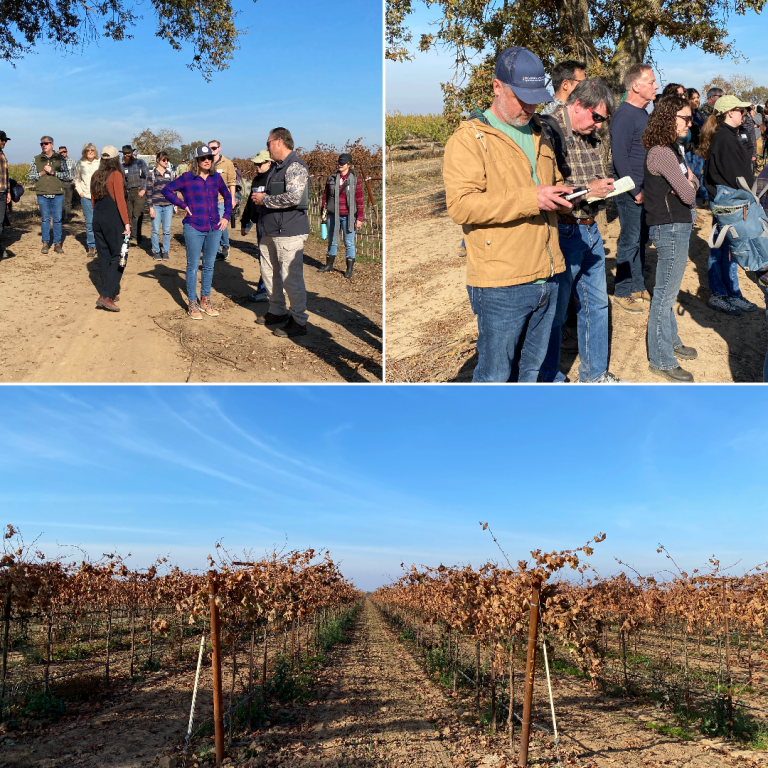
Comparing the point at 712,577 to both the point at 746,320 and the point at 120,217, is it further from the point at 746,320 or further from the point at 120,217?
the point at 120,217

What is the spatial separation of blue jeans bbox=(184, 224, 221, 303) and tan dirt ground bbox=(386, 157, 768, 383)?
7.39ft

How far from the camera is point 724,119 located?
5.55 metres

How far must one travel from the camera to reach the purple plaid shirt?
23.2ft

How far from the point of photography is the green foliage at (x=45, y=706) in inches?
232

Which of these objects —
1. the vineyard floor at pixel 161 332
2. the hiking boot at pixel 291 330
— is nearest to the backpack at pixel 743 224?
the vineyard floor at pixel 161 332

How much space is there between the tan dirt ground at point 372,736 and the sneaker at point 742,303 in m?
4.15

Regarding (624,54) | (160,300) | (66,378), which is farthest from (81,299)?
(624,54)

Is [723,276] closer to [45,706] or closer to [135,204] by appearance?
[45,706]

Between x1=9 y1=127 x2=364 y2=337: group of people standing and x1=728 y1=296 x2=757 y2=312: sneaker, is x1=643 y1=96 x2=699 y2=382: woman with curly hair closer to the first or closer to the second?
x1=728 y1=296 x2=757 y2=312: sneaker

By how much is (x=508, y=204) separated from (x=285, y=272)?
4181mm

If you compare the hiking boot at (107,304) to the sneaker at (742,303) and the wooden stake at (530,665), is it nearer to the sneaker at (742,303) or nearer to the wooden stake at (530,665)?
the wooden stake at (530,665)

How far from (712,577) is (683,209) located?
395cm

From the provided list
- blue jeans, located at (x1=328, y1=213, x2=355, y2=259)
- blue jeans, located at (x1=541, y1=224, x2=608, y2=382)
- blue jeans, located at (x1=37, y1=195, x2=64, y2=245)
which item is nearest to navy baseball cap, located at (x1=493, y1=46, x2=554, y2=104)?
blue jeans, located at (x1=541, y1=224, x2=608, y2=382)

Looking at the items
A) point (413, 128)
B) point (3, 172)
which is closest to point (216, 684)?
point (3, 172)
